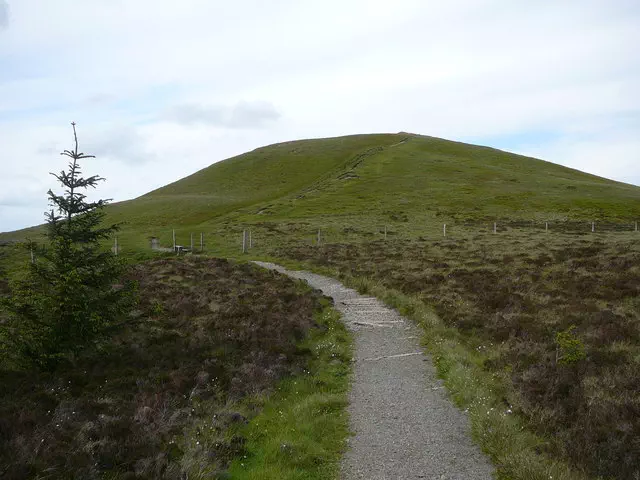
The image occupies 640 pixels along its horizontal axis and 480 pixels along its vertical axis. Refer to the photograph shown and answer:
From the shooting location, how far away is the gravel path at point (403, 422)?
7.69m

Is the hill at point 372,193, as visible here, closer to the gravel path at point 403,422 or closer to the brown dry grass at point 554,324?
the brown dry grass at point 554,324

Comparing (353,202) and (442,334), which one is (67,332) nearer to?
(442,334)

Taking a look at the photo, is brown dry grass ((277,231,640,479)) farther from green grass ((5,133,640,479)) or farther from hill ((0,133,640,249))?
hill ((0,133,640,249))

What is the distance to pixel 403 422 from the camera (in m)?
9.40

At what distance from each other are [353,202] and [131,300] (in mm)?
62817

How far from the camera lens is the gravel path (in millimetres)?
7688

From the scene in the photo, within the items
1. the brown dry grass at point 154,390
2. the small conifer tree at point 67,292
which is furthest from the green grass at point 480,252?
the small conifer tree at point 67,292

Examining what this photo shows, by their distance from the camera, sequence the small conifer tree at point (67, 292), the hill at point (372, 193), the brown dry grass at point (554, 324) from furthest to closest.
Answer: the hill at point (372, 193), the small conifer tree at point (67, 292), the brown dry grass at point (554, 324)

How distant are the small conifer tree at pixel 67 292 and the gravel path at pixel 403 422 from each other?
7625 millimetres

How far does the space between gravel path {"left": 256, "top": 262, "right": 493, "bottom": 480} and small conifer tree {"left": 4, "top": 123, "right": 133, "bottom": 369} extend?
300 inches

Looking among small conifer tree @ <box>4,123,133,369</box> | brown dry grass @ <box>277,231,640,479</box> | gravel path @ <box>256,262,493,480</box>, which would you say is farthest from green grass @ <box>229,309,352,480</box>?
small conifer tree @ <box>4,123,133,369</box>

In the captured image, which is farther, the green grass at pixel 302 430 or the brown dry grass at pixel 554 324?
the brown dry grass at pixel 554 324

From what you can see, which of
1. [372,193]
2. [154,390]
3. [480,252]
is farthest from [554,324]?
[372,193]

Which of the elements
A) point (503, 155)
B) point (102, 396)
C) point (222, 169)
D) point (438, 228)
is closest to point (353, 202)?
point (438, 228)
